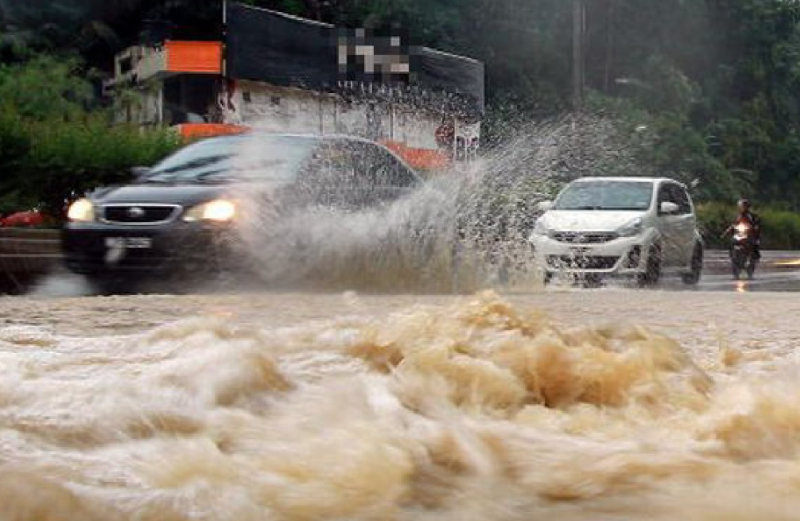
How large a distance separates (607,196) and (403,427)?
1171cm

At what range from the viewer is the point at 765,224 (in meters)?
41.1

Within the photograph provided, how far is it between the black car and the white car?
10.8 ft

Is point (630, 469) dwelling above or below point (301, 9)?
below

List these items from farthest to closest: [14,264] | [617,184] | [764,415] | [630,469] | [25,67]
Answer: [25,67]
[617,184]
[14,264]
[764,415]
[630,469]

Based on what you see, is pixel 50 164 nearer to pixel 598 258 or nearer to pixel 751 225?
pixel 598 258

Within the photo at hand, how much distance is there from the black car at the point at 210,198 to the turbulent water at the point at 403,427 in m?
4.15

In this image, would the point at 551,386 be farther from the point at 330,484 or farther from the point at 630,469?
the point at 330,484

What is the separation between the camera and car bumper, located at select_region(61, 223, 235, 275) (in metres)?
9.54

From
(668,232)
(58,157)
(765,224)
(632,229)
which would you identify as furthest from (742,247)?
(765,224)

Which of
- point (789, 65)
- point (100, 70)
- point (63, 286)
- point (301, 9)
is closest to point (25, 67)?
point (100, 70)

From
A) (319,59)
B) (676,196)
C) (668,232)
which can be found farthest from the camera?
(319,59)

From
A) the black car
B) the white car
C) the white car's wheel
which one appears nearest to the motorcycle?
the white car's wheel

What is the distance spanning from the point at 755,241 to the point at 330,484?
17.2 meters

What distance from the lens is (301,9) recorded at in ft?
106
